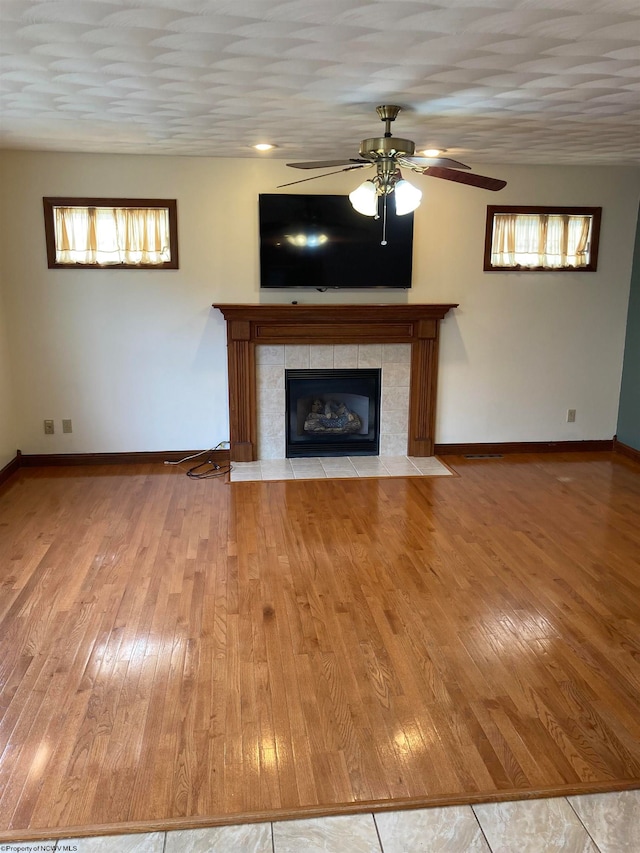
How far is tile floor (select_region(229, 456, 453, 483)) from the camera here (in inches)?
208

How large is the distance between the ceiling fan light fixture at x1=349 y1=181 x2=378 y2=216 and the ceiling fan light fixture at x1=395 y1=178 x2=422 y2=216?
0.42 ft

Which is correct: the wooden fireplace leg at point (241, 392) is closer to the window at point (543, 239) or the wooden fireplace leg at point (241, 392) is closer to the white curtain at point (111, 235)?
the white curtain at point (111, 235)

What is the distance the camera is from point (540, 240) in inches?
222

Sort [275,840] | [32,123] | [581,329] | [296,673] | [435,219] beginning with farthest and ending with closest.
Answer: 1. [581,329]
2. [435,219]
3. [32,123]
4. [296,673]
5. [275,840]

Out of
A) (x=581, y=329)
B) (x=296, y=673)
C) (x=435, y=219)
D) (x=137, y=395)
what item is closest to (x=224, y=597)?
(x=296, y=673)

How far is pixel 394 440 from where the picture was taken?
19.0 feet

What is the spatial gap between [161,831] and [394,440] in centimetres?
415

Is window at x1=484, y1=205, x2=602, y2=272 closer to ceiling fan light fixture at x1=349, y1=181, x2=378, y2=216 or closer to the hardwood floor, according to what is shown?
the hardwood floor

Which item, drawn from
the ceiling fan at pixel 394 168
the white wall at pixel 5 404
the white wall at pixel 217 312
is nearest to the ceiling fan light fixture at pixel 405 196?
the ceiling fan at pixel 394 168

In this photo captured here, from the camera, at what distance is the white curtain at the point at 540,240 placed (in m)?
5.59

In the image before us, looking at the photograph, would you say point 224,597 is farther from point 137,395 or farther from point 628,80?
point 628,80

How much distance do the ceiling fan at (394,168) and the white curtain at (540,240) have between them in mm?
2190

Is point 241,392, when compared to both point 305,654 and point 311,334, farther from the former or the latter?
point 305,654

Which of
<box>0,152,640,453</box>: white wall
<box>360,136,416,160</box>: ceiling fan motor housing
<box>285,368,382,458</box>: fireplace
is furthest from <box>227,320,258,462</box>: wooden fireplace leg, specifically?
<box>360,136,416,160</box>: ceiling fan motor housing
